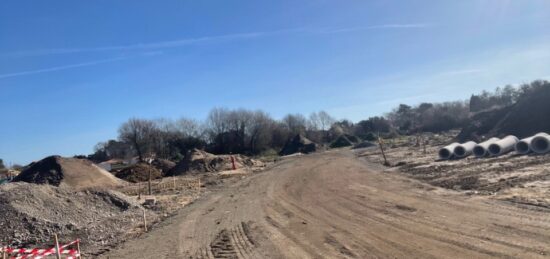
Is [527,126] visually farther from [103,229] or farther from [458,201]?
[103,229]

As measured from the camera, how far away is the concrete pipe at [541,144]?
2612 cm

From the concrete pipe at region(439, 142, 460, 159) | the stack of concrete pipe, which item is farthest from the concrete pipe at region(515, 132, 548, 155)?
the concrete pipe at region(439, 142, 460, 159)

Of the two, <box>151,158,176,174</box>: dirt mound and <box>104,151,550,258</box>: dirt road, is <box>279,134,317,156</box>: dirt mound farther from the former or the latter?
<box>104,151,550,258</box>: dirt road

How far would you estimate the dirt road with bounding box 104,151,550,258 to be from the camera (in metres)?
9.76

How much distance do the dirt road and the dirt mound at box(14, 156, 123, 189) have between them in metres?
20.4

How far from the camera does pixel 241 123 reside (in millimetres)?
96438

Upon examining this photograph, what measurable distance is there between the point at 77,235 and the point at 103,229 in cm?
118

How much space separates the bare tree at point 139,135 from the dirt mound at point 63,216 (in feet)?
242

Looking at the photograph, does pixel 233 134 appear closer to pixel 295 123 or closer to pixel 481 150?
pixel 295 123

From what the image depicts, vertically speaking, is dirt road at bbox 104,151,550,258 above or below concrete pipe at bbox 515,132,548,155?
below

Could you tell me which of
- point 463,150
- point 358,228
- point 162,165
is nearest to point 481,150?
point 463,150

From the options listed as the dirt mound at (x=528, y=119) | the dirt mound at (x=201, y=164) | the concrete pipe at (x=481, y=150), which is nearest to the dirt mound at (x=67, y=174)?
the dirt mound at (x=201, y=164)

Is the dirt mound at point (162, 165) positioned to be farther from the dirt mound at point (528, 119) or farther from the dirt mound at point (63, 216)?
the dirt mound at point (528, 119)

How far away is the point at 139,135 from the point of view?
3684 inches
